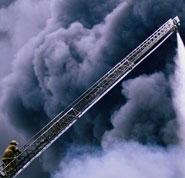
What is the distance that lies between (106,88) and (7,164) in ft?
50.6

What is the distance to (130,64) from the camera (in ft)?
137

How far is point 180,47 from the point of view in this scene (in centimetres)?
4359

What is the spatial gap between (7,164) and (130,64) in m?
20.1

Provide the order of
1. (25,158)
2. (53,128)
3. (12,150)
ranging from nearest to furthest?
(12,150) → (25,158) → (53,128)

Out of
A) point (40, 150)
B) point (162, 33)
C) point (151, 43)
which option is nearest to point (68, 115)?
point (40, 150)

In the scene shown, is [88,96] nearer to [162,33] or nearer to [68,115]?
[68,115]

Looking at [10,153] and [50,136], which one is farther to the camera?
[50,136]

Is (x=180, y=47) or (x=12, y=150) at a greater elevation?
(x=180, y=47)

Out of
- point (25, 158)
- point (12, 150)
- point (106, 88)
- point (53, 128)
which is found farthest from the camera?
point (106, 88)

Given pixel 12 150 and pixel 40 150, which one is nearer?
pixel 12 150

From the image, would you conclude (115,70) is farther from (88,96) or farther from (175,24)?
(175,24)

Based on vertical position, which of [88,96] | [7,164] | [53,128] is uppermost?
[88,96]

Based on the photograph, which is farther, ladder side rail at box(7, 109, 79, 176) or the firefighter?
ladder side rail at box(7, 109, 79, 176)

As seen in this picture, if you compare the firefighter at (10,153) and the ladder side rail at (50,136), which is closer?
the firefighter at (10,153)
